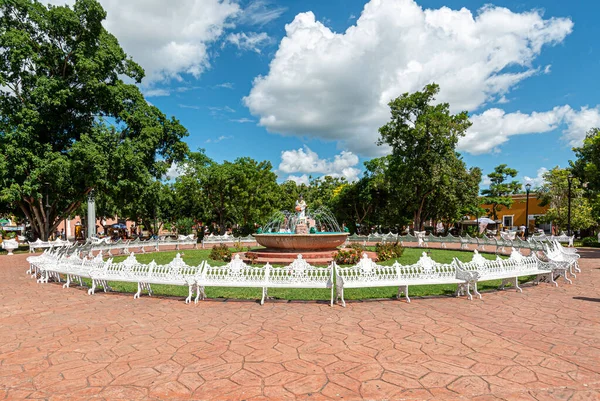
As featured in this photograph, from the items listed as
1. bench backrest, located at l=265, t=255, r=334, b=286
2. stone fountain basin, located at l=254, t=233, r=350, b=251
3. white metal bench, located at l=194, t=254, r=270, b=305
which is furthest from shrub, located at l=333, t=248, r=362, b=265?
white metal bench, located at l=194, t=254, r=270, b=305

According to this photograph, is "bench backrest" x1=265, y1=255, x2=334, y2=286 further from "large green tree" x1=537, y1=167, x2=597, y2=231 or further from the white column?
"large green tree" x1=537, y1=167, x2=597, y2=231

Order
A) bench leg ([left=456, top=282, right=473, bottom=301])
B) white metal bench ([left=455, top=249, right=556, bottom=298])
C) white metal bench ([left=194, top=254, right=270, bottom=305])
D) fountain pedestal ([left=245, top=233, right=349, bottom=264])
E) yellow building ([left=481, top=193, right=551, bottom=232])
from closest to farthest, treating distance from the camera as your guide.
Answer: white metal bench ([left=194, top=254, right=270, bottom=305]) < bench leg ([left=456, top=282, right=473, bottom=301]) < white metal bench ([left=455, top=249, right=556, bottom=298]) < fountain pedestal ([left=245, top=233, right=349, bottom=264]) < yellow building ([left=481, top=193, right=551, bottom=232])

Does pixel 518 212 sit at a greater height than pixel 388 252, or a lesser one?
greater

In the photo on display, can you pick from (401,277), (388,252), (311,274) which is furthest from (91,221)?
(401,277)

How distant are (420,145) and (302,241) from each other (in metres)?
19.4

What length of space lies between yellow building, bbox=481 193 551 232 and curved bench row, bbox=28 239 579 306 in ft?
128

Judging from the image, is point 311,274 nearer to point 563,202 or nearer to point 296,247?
point 296,247

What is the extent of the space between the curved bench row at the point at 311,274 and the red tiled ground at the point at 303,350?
47 centimetres

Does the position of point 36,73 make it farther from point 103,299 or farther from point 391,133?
point 391,133

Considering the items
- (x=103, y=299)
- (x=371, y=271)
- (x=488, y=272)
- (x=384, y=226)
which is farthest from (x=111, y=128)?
(x=384, y=226)

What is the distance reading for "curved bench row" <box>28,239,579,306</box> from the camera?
7938 mm

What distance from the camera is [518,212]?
149ft

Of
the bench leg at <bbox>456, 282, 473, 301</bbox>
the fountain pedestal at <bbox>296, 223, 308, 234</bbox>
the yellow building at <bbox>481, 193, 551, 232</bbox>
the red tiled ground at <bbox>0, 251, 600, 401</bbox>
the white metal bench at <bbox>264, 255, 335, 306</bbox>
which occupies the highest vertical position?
the yellow building at <bbox>481, 193, 551, 232</bbox>

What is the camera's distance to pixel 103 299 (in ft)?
27.6
